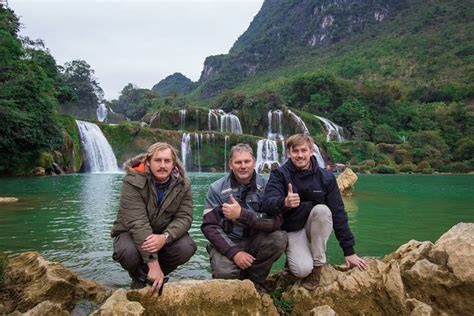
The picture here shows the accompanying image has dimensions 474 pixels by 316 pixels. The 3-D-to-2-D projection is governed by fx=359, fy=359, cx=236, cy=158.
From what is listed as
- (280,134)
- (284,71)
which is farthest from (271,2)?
(280,134)

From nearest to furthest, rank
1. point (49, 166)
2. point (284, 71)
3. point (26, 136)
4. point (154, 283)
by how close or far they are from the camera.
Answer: point (154, 283)
point (26, 136)
point (49, 166)
point (284, 71)

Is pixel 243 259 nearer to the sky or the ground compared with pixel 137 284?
nearer to the sky

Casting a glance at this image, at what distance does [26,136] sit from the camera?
18.2 meters

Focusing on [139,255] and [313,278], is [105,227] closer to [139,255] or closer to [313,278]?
[139,255]

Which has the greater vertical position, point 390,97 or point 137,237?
point 390,97

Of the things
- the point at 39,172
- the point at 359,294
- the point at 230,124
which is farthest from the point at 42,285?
the point at 230,124

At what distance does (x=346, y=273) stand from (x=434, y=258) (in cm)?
72

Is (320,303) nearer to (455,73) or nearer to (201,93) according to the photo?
(455,73)

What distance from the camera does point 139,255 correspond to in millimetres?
2842

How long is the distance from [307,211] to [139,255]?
55.9 inches

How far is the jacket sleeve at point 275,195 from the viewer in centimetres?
285

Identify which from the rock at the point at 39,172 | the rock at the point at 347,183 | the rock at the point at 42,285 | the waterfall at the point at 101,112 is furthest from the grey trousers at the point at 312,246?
the waterfall at the point at 101,112

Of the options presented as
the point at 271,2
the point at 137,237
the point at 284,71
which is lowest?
the point at 137,237

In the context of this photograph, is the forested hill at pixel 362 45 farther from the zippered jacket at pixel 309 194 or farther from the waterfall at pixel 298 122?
the zippered jacket at pixel 309 194
